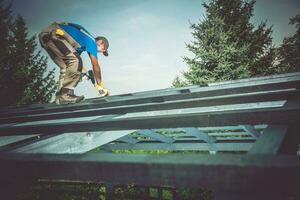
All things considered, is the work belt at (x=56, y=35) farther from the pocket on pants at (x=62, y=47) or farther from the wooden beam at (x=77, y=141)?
the wooden beam at (x=77, y=141)

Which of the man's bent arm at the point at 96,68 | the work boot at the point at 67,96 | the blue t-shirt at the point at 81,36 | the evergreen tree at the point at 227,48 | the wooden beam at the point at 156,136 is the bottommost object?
the wooden beam at the point at 156,136

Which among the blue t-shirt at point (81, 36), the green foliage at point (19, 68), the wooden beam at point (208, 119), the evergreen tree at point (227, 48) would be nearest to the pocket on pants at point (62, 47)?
the blue t-shirt at point (81, 36)

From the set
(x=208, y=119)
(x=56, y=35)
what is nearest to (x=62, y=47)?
(x=56, y=35)

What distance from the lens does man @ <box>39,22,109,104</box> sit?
412 centimetres

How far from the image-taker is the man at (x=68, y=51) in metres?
4.12

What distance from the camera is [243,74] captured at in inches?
564

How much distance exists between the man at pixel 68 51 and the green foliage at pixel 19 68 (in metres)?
17.8

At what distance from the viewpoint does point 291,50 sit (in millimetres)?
24219

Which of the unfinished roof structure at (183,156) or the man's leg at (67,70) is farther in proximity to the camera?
the man's leg at (67,70)

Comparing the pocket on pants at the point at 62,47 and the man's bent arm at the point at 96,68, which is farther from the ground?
the pocket on pants at the point at 62,47

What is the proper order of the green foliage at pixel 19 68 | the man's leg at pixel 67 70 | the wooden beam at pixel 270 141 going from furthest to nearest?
1. the green foliage at pixel 19 68
2. the man's leg at pixel 67 70
3. the wooden beam at pixel 270 141

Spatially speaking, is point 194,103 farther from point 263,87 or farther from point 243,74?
point 243,74

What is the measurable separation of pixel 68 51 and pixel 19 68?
19.1 meters

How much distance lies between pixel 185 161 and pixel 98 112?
1678 mm
